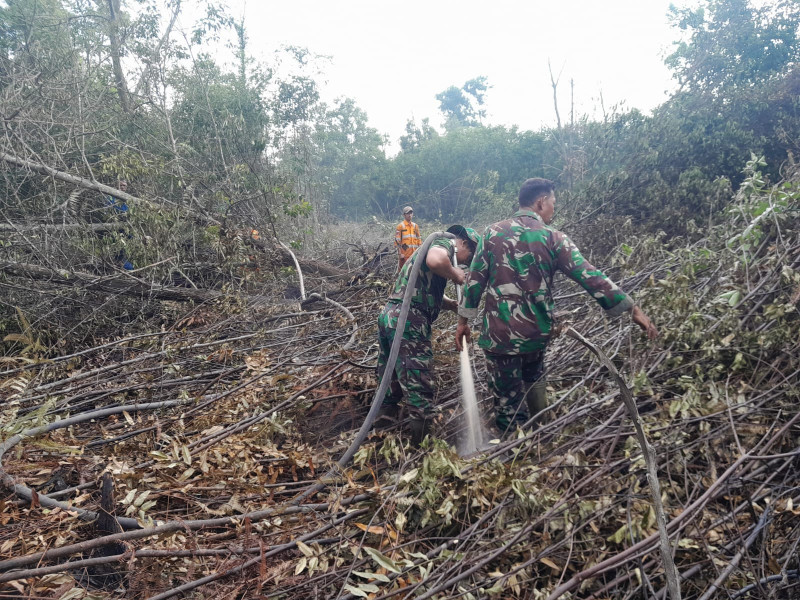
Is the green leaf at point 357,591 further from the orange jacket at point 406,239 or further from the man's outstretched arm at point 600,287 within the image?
the orange jacket at point 406,239

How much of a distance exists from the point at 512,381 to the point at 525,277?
0.60 meters

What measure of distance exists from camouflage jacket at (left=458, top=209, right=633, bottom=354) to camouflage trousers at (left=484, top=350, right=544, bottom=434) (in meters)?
0.09

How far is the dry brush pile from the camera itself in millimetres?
1756

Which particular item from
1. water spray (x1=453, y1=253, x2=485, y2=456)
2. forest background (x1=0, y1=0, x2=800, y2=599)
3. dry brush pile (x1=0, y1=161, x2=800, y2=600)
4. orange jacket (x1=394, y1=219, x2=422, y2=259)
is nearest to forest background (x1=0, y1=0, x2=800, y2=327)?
forest background (x1=0, y1=0, x2=800, y2=599)

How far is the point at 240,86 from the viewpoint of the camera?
44.8 ft

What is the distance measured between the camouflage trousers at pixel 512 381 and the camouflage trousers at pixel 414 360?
1.24 feet

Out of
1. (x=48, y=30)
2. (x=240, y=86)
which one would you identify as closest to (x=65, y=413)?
(x=48, y=30)

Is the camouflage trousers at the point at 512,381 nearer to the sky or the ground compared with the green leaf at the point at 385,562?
nearer to the sky

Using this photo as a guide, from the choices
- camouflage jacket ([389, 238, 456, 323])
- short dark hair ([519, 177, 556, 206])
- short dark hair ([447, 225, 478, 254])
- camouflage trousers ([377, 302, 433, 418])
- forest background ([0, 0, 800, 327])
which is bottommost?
camouflage trousers ([377, 302, 433, 418])

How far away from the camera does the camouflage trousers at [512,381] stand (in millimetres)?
2791

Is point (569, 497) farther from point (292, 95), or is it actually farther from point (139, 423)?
point (292, 95)

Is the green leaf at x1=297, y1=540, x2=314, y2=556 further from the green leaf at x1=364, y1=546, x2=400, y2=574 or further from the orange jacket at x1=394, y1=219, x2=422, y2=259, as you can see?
the orange jacket at x1=394, y1=219, x2=422, y2=259

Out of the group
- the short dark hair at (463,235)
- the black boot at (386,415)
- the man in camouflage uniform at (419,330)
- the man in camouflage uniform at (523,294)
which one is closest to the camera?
the man in camouflage uniform at (523,294)

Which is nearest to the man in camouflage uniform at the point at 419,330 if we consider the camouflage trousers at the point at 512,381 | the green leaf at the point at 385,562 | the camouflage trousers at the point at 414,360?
the camouflage trousers at the point at 414,360
